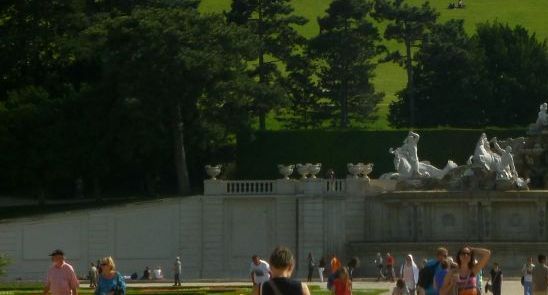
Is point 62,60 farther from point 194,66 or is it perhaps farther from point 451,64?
point 451,64

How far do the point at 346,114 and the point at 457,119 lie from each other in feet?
13.8

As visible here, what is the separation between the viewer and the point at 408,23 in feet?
219

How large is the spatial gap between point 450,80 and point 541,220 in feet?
45.8

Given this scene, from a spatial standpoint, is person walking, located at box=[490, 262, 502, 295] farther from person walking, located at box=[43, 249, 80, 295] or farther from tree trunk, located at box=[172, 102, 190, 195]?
tree trunk, located at box=[172, 102, 190, 195]

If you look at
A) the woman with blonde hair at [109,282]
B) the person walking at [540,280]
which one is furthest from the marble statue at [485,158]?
the woman with blonde hair at [109,282]

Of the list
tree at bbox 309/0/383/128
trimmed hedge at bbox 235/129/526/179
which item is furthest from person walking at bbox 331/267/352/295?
tree at bbox 309/0/383/128

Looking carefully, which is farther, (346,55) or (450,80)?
(450,80)

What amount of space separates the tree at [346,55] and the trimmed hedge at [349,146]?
4752 millimetres

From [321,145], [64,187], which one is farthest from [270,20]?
[64,187]

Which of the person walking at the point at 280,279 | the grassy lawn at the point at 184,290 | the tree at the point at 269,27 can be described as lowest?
the grassy lawn at the point at 184,290

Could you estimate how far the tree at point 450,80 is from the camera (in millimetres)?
66000

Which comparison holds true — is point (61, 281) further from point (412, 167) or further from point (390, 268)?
point (412, 167)

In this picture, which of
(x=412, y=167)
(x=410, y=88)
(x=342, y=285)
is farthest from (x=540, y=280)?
(x=410, y=88)

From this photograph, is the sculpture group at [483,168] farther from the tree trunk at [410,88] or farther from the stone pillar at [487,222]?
the tree trunk at [410,88]
